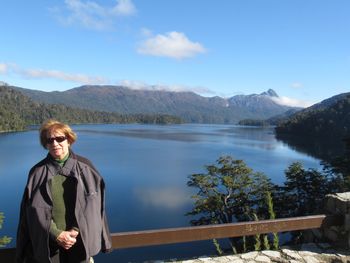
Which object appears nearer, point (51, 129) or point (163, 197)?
point (51, 129)

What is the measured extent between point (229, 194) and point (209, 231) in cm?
1702

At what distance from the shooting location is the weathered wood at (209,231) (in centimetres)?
384

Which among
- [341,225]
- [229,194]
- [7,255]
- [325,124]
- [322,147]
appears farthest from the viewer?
[325,124]

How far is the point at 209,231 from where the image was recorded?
4.23 metres

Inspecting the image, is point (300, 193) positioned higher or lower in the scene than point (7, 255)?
lower

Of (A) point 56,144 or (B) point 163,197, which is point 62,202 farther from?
(B) point 163,197

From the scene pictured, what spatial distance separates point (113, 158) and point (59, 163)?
172ft

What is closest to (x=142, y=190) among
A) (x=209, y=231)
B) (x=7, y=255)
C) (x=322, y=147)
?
(x=209, y=231)

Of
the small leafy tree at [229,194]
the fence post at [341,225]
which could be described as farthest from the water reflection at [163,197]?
the fence post at [341,225]

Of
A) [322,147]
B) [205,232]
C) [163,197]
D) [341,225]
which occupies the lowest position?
[163,197]

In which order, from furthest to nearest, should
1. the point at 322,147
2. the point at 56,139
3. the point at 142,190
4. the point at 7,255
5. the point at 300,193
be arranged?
the point at 322,147
the point at 142,190
the point at 300,193
the point at 7,255
the point at 56,139

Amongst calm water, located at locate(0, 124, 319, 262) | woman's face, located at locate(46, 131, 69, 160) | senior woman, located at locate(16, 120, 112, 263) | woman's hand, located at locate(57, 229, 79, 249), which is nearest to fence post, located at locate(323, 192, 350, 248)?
senior woman, located at locate(16, 120, 112, 263)

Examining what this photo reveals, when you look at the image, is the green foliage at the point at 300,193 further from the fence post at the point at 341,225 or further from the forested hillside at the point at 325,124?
the forested hillside at the point at 325,124

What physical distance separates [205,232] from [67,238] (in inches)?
73.7
